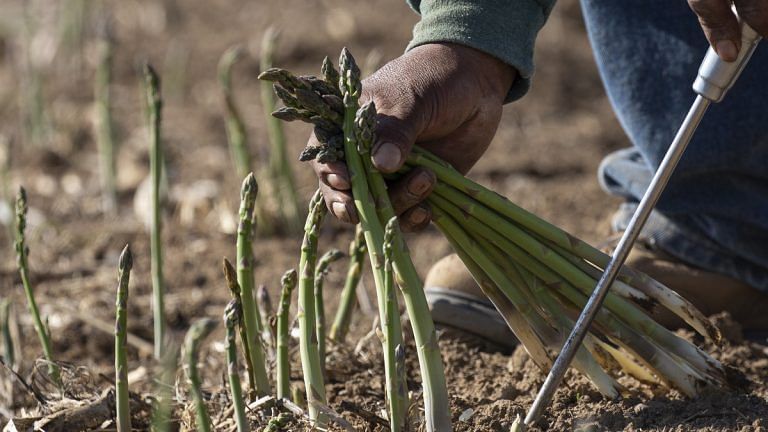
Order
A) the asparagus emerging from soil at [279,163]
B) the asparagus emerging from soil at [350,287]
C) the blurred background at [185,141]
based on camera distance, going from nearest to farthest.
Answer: the asparagus emerging from soil at [350,287] → the asparagus emerging from soil at [279,163] → the blurred background at [185,141]

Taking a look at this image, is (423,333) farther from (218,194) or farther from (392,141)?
(218,194)

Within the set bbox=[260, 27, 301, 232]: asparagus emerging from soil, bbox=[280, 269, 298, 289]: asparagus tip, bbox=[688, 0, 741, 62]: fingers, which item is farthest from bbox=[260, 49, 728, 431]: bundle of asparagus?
bbox=[260, 27, 301, 232]: asparagus emerging from soil

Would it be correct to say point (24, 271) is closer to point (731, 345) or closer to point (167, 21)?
point (731, 345)

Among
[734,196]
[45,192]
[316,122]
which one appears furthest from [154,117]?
[45,192]

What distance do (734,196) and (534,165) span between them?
1484 millimetres

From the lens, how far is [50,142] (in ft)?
12.5

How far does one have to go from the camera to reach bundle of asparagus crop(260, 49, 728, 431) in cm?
138

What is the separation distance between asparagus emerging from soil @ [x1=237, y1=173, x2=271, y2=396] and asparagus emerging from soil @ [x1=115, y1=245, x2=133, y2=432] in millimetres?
158

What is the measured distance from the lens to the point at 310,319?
4.76 ft

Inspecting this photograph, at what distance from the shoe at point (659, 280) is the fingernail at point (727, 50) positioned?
72 cm

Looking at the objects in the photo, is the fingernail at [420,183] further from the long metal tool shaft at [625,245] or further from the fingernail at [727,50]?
the fingernail at [727,50]

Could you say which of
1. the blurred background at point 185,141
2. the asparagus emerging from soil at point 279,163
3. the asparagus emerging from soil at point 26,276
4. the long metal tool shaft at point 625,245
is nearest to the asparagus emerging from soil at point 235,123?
the asparagus emerging from soil at point 279,163

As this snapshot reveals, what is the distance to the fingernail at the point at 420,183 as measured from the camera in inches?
56.1

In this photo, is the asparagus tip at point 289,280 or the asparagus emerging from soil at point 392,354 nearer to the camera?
the asparagus emerging from soil at point 392,354
